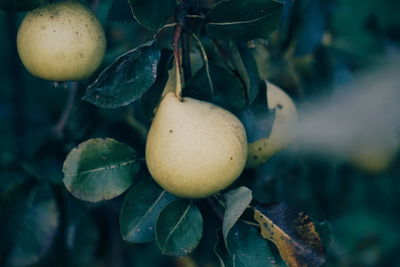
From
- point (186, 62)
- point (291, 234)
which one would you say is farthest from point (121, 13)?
point (291, 234)

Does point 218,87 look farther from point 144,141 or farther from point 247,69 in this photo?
point 144,141

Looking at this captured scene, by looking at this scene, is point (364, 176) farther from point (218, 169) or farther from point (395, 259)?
point (218, 169)

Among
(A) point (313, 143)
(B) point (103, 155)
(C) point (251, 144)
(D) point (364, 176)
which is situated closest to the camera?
(B) point (103, 155)

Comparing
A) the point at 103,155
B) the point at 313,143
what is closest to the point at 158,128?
the point at 103,155

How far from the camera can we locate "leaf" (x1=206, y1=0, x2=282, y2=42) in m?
1.04

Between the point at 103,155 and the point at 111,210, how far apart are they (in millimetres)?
835

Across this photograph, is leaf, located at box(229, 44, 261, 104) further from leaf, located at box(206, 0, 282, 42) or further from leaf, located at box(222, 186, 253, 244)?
leaf, located at box(222, 186, 253, 244)

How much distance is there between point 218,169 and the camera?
3.30 ft

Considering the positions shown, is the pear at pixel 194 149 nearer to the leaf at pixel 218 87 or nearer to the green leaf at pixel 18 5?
the leaf at pixel 218 87

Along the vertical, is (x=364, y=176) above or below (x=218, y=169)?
below

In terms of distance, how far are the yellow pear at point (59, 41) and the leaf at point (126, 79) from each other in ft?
0.30

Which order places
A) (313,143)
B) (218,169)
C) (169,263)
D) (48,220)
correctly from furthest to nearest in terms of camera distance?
1. (169,263)
2. (313,143)
3. (48,220)
4. (218,169)

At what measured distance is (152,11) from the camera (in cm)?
101

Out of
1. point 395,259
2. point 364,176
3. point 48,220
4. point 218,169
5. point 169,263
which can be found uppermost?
point 218,169
